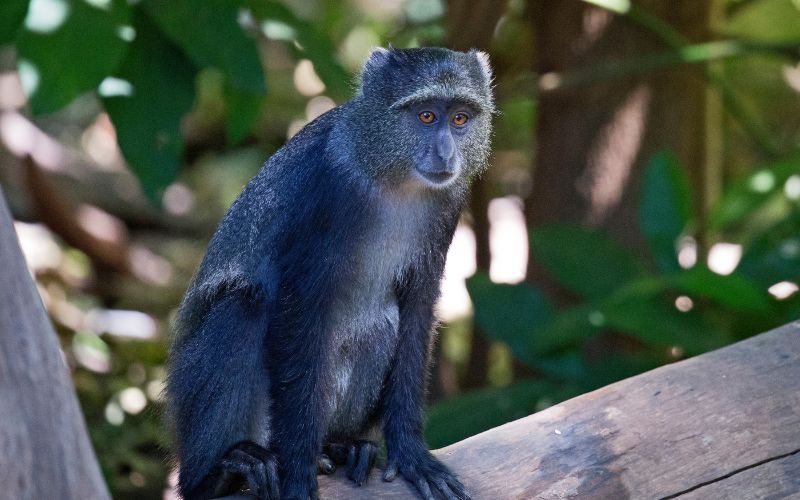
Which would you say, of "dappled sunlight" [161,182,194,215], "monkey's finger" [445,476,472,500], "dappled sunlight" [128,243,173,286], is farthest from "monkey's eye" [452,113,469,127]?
"dappled sunlight" [161,182,194,215]

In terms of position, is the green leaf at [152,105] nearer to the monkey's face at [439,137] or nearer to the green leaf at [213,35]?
the green leaf at [213,35]

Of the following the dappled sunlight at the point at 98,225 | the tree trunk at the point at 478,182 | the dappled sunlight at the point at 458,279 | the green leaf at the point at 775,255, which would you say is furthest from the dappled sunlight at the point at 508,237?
the dappled sunlight at the point at 98,225

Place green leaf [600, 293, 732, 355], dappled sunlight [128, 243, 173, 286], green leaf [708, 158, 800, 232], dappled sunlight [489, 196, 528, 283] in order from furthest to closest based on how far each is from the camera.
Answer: dappled sunlight [489, 196, 528, 283] → dappled sunlight [128, 243, 173, 286] → green leaf [708, 158, 800, 232] → green leaf [600, 293, 732, 355]

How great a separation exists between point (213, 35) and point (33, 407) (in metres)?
2.43

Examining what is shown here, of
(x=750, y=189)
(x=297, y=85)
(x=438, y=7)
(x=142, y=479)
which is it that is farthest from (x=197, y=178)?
(x=750, y=189)

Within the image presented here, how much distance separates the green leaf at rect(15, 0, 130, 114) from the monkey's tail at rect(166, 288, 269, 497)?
1091mm

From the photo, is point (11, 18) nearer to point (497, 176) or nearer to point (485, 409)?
point (485, 409)

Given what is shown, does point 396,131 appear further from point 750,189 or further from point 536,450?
point 750,189

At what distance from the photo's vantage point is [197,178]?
10.7 m

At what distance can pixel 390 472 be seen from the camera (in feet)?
13.1

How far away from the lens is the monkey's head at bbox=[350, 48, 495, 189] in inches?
165

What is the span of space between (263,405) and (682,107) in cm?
409

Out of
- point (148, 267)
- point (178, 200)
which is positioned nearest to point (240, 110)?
point (148, 267)

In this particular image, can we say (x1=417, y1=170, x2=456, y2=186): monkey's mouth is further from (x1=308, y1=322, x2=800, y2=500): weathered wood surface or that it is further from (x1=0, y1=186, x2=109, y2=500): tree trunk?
(x1=0, y1=186, x2=109, y2=500): tree trunk
